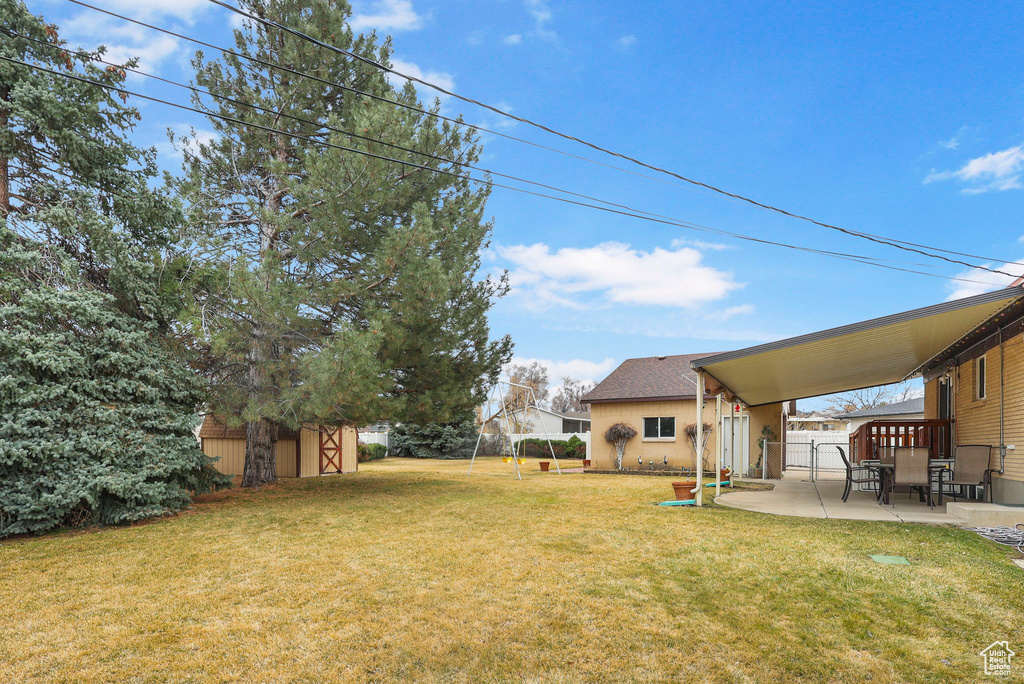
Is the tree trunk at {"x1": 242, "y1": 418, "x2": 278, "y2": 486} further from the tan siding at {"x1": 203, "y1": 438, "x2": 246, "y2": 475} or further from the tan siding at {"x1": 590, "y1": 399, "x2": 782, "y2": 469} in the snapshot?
the tan siding at {"x1": 590, "y1": 399, "x2": 782, "y2": 469}

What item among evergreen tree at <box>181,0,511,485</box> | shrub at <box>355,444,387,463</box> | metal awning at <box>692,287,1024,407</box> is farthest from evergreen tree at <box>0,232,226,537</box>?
shrub at <box>355,444,387,463</box>

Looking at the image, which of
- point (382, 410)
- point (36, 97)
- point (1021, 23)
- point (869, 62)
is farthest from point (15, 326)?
point (1021, 23)

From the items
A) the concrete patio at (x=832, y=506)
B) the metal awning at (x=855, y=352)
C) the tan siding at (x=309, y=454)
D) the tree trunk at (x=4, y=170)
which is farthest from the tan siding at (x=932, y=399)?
the tree trunk at (x=4, y=170)

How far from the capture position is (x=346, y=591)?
4.92m

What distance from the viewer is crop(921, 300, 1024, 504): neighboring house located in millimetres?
8586

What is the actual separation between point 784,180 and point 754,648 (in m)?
→ 14.4

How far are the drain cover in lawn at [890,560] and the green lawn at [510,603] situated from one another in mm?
100

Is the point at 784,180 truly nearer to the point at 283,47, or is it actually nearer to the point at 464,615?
the point at 283,47

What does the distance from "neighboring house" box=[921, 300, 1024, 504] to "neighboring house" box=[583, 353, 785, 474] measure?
20.6 ft


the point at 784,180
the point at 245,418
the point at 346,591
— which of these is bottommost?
the point at 346,591

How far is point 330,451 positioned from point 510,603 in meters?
15.7

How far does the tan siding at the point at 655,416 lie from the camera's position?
59.7ft

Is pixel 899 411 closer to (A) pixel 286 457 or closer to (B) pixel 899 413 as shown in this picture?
(B) pixel 899 413
